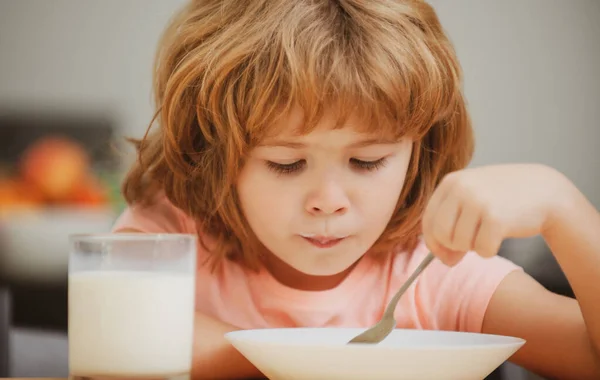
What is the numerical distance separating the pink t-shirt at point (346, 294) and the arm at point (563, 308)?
0.24 feet

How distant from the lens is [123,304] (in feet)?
2.41

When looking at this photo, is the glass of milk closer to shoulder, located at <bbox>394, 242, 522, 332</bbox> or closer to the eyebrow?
the eyebrow

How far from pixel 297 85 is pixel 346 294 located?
0.41 m

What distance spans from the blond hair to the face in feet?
0.07

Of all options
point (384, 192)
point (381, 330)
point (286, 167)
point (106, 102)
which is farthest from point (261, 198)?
point (106, 102)

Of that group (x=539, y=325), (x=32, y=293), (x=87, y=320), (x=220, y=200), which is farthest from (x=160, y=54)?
(x=32, y=293)

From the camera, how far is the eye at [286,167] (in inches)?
38.8

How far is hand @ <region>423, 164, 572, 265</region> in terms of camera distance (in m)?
0.75

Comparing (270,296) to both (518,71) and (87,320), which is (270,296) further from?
(518,71)

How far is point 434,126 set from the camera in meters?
1.16

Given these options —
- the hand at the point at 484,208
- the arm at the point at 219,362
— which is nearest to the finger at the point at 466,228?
the hand at the point at 484,208

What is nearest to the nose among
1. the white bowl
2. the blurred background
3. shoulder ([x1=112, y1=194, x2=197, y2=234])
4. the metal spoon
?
the metal spoon

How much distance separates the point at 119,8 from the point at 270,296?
2.83 meters

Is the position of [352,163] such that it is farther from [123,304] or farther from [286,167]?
[123,304]
